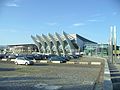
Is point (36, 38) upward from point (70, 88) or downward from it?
upward

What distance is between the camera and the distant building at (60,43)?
17179cm

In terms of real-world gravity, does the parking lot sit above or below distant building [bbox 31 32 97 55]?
below

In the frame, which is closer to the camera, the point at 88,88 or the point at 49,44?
the point at 88,88

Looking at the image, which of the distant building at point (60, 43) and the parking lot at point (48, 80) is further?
the distant building at point (60, 43)

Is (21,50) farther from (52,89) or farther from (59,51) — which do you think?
(52,89)

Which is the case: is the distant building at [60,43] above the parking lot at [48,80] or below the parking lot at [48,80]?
above

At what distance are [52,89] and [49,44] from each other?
16832cm

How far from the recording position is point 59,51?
182m

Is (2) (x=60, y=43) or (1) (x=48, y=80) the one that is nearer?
(1) (x=48, y=80)

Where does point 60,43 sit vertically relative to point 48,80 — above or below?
above

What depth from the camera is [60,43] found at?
175125 millimetres

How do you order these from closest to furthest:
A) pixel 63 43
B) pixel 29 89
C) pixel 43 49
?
pixel 29 89 < pixel 63 43 < pixel 43 49

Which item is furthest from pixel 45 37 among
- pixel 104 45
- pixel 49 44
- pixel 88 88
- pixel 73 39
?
pixel 88 88

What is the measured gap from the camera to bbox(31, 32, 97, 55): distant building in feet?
564
